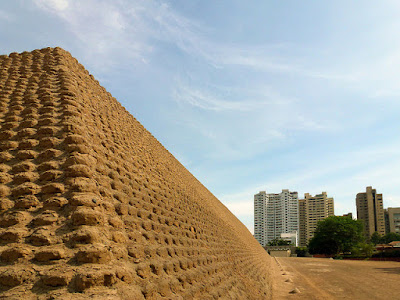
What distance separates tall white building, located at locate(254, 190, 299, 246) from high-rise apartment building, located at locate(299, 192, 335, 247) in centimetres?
271

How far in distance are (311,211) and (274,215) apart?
1754 centimetres

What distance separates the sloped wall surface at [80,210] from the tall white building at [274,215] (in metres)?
128

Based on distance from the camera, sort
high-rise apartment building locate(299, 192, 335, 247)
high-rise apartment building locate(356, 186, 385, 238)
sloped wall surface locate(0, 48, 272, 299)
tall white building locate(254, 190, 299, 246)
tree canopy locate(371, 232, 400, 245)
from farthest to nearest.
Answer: tall white building locate(254, 190, 299, 246) < high-rise apartment building locate(299, 192, 335, 247) < high-rise apartment building locate(356, 186, 385, 238) < tree canopy locate(371, 232, 400, 245) < sloped wall surface locate(0, 48, 272, 299)

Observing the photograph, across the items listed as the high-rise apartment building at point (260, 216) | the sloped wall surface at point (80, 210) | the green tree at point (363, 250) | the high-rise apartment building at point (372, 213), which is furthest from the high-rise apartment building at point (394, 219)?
the sloped wall surface at point (80, 210)

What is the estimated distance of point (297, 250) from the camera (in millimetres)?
65938

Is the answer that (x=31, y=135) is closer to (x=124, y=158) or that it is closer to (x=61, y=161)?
(x=61, y=161)

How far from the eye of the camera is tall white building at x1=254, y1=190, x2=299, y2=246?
12875 centimetres

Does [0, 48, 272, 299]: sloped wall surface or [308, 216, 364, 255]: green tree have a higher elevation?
[0, 48, 272, 299]: sloped wall surface

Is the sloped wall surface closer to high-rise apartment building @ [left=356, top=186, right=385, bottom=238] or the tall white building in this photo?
high-rise apartment building @ [left=356, top=186, right=385, bottom=238]

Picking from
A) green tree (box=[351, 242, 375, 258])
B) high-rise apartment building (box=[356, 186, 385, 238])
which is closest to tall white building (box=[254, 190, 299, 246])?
high-rise apartment building (box=[356, 186, 385, 238])

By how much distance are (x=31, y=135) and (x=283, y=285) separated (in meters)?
14.1

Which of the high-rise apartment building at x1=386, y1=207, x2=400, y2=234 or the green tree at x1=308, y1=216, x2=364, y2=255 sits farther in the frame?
the high-rise apartment building at x1=386, y1=207, x2=400, y2=234

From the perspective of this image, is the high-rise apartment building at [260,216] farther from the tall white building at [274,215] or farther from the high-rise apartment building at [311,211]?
the high-rise apartment building at [311,211]

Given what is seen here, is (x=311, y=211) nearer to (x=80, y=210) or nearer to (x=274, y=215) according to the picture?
(x=274, y=215)
